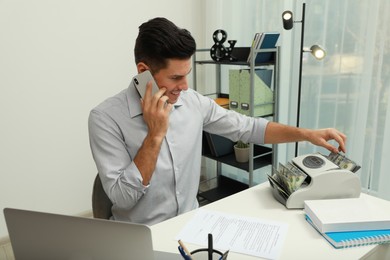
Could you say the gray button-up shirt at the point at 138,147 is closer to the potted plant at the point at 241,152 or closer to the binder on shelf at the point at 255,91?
the binder on shelf at the point at 255,91

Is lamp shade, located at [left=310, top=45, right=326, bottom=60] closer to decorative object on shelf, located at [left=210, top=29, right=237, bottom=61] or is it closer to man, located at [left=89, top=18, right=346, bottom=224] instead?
man, located at [left=89, top=18, right=346, bottom=224]

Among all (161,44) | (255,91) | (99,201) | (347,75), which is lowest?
(99,201)

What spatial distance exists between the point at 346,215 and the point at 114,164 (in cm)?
77

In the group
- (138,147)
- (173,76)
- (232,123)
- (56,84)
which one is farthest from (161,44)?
(56,84)

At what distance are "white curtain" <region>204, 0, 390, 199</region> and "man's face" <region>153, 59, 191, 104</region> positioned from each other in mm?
1174

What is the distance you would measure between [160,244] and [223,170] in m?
2.07

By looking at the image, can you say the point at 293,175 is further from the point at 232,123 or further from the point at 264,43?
the point at 264,43

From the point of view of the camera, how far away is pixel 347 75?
204 centimetres

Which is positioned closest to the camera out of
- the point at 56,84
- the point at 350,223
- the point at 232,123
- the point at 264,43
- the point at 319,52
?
the point at 350,223

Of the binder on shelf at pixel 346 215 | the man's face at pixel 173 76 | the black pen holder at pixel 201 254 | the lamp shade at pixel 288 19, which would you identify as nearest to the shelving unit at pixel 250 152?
the lamp shade at pixel 288 19

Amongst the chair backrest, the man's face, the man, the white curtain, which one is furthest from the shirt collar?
the white curtain

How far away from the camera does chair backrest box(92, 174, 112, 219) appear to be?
4.33ft

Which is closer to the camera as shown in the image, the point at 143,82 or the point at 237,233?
the point at 237,233

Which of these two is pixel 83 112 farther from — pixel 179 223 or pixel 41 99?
pixel 179 223
